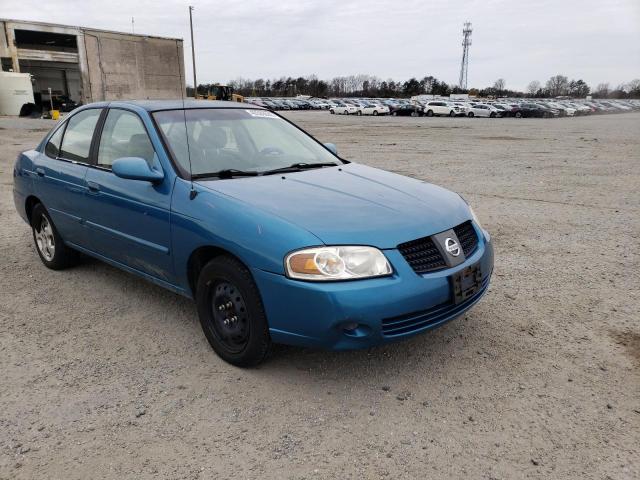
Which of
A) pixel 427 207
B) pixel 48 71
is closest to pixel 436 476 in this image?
pixel 427 207

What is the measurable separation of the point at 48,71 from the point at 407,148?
5148cm

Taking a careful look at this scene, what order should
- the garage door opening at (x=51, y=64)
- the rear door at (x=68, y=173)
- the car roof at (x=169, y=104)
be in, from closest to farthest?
1. the car roof at (x=169, y=104)
2. the rear door at (x=68, y=173)
3. the garage door opening at (x=51, y=64)

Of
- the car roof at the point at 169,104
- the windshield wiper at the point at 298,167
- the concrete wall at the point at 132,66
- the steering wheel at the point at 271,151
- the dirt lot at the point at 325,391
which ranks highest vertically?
the concrete wall at the point at 132,66

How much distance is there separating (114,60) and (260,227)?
176 feet

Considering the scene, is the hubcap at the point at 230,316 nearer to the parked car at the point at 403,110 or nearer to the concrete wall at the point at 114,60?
the concrete wall at the point at 114,60

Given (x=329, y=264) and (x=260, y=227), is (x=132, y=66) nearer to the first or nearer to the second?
(x=260, y=227)

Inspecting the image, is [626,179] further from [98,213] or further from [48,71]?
[48,71]

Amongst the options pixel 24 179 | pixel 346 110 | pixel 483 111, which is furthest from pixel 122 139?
pixel 346 110

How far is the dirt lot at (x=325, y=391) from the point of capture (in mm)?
2465

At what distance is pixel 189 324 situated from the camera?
3.89m

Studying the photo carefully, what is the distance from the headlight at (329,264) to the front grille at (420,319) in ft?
0.92

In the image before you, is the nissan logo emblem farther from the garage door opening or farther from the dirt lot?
the garage door opening

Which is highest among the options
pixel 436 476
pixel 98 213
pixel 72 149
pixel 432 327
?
pixel 72 149

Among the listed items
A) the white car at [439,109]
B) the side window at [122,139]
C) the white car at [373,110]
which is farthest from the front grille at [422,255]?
the white car at [373,110]
